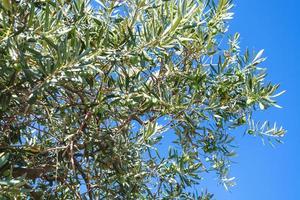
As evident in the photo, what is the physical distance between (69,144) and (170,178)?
1307mm

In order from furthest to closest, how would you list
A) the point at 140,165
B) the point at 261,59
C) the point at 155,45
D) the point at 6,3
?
the point at 140,165, the point at 261,59, the point at 155,45, the point at 6,3

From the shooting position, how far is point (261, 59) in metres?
4.72

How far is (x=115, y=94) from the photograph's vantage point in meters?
4.25

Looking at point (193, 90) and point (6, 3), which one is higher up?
point (193, 90)

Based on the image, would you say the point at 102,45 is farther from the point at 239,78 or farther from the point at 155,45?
the point at 239,78

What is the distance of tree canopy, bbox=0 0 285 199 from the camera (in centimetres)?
345

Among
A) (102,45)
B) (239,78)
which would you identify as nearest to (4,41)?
(102,45)

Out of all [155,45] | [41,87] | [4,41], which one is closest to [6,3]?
[4,41]

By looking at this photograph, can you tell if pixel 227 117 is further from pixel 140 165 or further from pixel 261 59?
pixel 140 165

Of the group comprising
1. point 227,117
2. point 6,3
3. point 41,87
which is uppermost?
point 227,117

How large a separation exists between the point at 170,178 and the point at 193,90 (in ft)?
3.70

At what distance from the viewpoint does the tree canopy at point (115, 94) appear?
3.45 metres

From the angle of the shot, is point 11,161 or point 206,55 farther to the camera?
point 206,55

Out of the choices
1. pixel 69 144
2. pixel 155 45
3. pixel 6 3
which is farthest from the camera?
pixel 69 144
